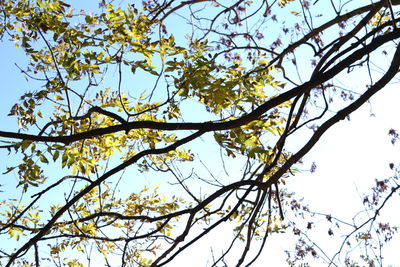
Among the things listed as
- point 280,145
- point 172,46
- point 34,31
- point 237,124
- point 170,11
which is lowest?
point 237,124

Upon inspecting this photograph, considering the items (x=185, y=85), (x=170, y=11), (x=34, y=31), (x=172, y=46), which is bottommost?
(x=185, y=85)

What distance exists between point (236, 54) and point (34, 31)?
87.4 inches

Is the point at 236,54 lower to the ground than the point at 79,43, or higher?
higher

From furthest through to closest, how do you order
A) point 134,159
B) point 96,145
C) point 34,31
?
point 96,145 < point 34,31 < point 134,159

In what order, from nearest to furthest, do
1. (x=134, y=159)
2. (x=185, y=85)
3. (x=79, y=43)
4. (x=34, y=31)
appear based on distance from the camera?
(x=134, y=159)
(x=185, y=85)
(x=79, y=43)
(x=34, y=31)

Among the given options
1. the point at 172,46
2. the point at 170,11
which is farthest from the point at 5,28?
the point at 172,46

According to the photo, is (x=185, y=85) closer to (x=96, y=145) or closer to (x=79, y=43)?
(x=79, y=43)

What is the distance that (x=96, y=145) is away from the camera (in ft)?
12.0

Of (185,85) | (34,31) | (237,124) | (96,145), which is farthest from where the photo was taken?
(96,145)

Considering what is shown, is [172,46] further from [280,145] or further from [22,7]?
[22,7]

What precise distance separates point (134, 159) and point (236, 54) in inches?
107

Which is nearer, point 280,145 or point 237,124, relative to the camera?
point 237,124

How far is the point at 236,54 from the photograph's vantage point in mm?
4969

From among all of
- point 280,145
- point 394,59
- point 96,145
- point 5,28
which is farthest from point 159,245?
point 394,59
